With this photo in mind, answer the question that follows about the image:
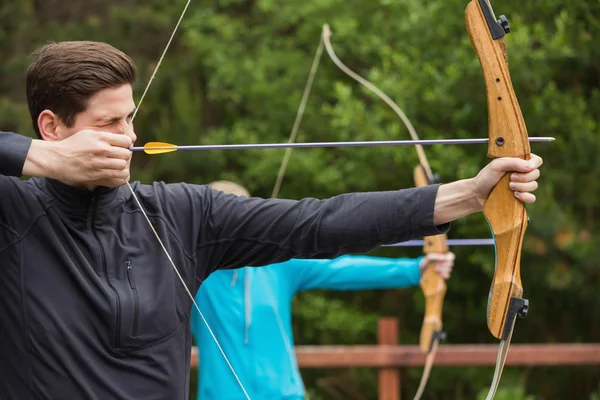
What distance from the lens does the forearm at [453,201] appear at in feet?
5.79

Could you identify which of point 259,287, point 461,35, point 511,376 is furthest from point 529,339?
point 259,287

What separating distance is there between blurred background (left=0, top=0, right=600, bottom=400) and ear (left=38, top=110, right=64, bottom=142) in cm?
477

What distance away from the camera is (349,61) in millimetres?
8586

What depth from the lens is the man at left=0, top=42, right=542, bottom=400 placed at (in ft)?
5.58

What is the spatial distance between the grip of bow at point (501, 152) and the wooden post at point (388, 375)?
363 centimetres

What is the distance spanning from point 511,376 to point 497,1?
9.28 ft

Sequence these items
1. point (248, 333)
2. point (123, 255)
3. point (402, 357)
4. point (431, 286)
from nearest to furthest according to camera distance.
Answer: point (123, 255) → point (248, 333) → point (431, 286) → point (402, 357)

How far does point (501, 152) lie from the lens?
185 centimetres

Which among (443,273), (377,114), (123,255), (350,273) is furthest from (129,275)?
(377,114)

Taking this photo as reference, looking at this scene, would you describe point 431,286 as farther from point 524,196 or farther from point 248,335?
point 524,196

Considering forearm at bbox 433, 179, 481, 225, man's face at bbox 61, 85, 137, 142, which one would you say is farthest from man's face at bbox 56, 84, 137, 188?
forearm at bbox 433, 179, 481, 225

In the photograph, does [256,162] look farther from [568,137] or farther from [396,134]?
[568,137]

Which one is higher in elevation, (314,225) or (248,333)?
(314,225)

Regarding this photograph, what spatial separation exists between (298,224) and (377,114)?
220 inches
